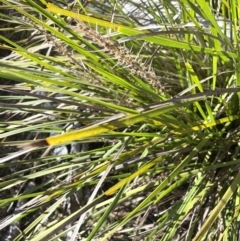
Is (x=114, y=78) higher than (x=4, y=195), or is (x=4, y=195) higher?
(x=114, y=78)

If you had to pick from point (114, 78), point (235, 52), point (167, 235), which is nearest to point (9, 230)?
point (167, 235)

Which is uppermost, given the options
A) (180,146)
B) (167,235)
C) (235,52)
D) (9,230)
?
(235,52)

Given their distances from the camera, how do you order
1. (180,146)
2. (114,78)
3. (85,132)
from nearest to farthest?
(85,132)
(114,78)
(180,146)

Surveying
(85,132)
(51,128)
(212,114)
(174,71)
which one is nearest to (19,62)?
(51,128)

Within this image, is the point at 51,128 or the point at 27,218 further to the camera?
the point at 27,218

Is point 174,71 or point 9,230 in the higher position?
point 174,71

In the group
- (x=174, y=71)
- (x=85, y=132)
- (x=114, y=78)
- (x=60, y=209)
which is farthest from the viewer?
(x=60, y=209)

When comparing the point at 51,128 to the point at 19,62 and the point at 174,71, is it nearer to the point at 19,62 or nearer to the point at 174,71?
the point at 19,62

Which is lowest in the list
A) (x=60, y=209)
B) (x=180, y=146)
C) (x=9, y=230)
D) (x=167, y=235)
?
(x=9, y=230)

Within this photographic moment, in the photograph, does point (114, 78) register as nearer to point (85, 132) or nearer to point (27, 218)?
point (85, 132)
